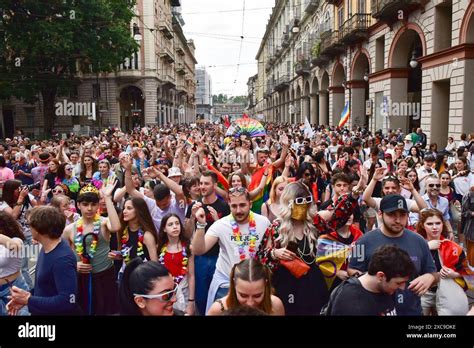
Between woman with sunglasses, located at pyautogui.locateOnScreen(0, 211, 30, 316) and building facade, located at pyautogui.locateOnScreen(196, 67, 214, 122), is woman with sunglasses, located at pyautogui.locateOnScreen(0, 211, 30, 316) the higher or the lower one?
the lower one

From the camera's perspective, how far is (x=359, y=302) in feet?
8.88

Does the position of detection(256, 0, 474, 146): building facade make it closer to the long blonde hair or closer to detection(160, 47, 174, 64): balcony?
the long blonde hair

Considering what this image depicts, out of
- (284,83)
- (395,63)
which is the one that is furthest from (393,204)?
(284,83)

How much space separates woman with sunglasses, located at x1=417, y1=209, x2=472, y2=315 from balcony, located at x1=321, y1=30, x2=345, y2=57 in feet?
91.4

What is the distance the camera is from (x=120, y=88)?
4872 cm

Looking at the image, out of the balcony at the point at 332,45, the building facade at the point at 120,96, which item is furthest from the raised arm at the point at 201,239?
the building facade at the point at 120,96

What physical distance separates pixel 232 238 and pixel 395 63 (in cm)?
2151

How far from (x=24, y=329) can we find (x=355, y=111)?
29.6 meters

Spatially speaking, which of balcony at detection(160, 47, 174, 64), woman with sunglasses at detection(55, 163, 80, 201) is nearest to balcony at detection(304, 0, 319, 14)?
balcony at detection(160, 47, 174, 64)

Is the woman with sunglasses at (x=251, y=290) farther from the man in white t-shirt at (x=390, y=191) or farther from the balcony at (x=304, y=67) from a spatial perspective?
the balcony at (x=304, y=67)

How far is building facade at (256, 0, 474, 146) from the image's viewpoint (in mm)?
16531

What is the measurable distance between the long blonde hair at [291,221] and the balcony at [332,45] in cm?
2849

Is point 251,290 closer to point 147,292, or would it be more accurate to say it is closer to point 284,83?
point 147,292

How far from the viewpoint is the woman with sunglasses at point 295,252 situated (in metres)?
3.65
